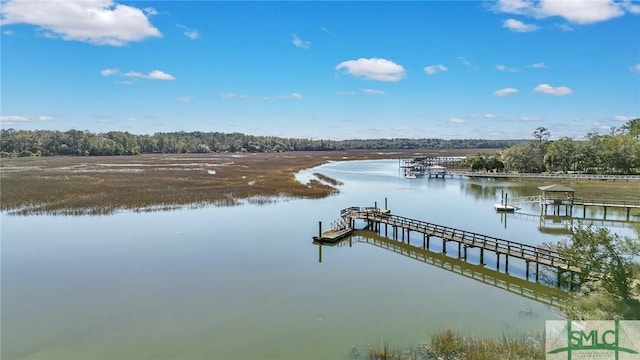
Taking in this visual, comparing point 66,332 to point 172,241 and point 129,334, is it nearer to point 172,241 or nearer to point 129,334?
point 129,334

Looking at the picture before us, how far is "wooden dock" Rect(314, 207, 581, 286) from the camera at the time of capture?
20.2m

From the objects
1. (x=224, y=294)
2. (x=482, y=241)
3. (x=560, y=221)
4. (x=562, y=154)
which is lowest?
(x=224, y=294)

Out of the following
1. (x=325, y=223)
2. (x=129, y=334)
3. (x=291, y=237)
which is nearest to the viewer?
(x=129, y=334)

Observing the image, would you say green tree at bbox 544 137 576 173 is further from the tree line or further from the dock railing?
the dock railing

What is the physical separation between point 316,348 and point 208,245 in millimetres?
14334

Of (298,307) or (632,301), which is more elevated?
(632,301)

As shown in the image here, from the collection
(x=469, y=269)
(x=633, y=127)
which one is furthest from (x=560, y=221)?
(x=633, y=127)

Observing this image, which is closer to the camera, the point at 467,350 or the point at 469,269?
the point at 467,350

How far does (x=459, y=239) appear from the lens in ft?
80.4

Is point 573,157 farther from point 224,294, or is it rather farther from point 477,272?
point 224,294

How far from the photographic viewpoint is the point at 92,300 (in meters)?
18.0

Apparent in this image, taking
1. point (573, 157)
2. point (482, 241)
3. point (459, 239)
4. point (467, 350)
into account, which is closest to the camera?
point (467, 350)

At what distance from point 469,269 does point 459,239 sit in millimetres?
2381

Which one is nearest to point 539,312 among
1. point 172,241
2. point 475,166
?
point 172,241
